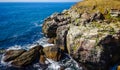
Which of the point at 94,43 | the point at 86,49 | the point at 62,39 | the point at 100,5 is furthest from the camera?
the point at 100,5

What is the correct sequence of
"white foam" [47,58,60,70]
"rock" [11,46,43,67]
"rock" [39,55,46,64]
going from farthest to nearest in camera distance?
"rock" [39,55,46,64]
"rock" [11,46,43,67]
"white foam" [47,58,60,70]

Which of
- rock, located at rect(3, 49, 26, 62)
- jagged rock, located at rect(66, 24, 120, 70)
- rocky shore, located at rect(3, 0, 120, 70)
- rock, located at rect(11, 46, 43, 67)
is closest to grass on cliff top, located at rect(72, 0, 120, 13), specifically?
rocky shore, located at rect(3, 0, 120, 70)

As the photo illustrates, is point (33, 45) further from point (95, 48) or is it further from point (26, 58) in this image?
point (95, 48)

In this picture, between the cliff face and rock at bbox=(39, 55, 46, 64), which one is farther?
rock at bbox=(39, 55, 46, 64)

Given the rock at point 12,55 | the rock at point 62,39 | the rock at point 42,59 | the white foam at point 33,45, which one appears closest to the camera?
the rock at point 42,59

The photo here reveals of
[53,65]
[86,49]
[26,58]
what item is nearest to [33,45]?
[26,58]

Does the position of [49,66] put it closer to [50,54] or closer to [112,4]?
[50,54]

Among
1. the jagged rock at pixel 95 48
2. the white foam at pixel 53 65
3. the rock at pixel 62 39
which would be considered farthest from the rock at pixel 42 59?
the jagged rock at pixel 95 48

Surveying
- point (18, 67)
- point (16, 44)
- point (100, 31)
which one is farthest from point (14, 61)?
point (100, 31)

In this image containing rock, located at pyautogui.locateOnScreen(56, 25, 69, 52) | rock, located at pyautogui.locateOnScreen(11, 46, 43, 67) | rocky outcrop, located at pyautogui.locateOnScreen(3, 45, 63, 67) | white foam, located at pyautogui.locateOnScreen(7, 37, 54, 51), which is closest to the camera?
rock, located at pyautogui.locateOnScreen(11, 46, 43, 67)

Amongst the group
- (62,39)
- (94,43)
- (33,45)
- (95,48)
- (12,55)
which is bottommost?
(33,45)

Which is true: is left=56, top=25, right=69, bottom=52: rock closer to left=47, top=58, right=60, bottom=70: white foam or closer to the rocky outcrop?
the rocky outcrop

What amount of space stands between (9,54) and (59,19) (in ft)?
76.6

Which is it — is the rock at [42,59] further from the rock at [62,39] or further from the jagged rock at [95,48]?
the jagged rock at [95,48]
